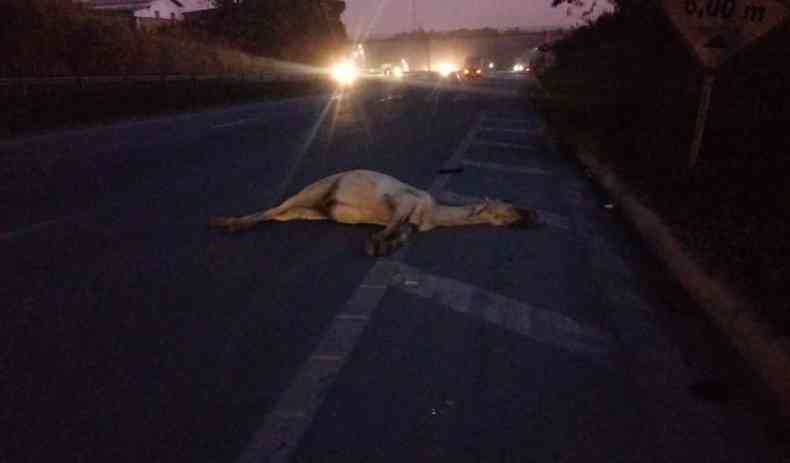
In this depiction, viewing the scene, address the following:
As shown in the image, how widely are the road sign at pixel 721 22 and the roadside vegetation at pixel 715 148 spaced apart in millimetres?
1236

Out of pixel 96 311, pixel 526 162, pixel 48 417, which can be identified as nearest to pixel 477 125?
pixel 526 162

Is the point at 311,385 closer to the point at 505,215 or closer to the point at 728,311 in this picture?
the point at 728,311

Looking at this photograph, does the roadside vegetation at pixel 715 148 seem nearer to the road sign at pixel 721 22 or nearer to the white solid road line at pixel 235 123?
the road sign at pixel 721 22

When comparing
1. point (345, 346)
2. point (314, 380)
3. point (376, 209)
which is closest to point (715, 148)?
point (376, 209)

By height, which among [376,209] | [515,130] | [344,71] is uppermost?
[344,71]

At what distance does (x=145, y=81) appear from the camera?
23.4 metres

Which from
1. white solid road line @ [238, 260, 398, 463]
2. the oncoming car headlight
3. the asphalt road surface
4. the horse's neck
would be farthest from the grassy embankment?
the oncoming car headlight

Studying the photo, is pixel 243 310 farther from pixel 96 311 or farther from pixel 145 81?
pixel 145 81

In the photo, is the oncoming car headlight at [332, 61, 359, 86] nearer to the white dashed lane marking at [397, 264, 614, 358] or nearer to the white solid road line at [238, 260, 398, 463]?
the white dashed lane marking at [397, 264, 614, 358]

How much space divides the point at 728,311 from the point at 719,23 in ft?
11.3

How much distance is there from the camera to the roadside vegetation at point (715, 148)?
4.91 metres

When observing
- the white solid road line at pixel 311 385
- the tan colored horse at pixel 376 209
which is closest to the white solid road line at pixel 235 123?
the tan colored horse at pixel 376 209

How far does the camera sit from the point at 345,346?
153 inches

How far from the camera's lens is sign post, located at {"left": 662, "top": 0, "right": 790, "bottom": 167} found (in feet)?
19.6
